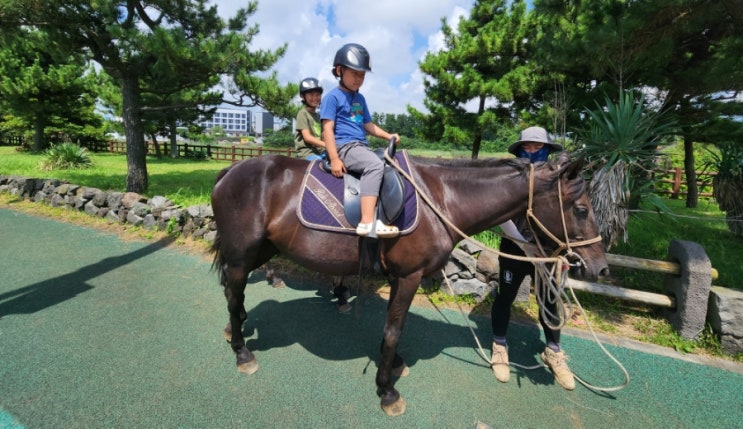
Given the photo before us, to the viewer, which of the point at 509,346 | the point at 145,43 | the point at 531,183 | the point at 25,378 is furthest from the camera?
the point at 145,43

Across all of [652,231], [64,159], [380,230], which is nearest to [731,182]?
[652,231]

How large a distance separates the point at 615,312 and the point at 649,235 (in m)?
3.40

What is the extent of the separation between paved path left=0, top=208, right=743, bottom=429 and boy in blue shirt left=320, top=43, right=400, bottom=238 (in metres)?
1.41

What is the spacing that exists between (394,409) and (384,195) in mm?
1619

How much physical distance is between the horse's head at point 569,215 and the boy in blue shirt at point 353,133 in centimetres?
108

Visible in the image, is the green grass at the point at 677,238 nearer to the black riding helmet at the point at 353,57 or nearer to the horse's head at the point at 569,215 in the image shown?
the horse's head at the point at 569,215

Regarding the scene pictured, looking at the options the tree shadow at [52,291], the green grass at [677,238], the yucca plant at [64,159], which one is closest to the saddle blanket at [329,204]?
the green grass at [677,238]

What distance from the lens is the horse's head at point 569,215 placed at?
2.22 metres

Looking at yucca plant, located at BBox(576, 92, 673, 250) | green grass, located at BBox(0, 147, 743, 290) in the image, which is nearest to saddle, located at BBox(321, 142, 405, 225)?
green grass, located at BBox(0, 147, 743, 290)

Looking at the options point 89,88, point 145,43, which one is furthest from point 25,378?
point 89,88

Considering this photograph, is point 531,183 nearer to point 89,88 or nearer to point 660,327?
point 660,327

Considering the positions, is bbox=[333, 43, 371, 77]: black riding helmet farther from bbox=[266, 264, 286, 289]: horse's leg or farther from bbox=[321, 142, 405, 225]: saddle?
bbox=[266, 264, 286, 289]: horse's leg

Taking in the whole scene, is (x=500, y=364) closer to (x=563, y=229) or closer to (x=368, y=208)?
(x=563, y=229)

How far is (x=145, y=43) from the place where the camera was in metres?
5.85
